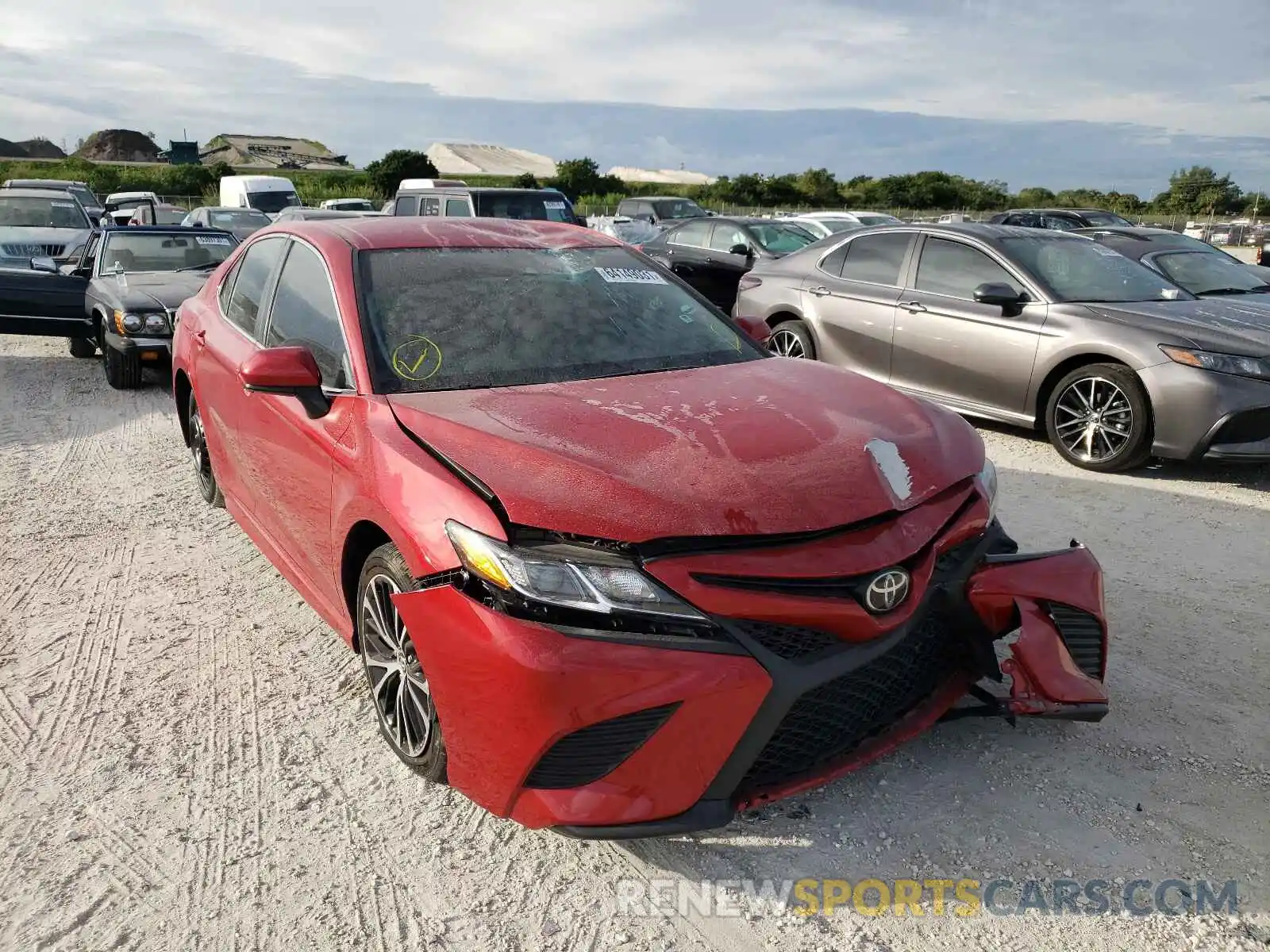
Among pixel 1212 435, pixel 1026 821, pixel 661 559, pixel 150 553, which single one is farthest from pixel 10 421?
pixel 1212 435

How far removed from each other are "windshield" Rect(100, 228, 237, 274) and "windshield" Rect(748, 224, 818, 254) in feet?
23.0

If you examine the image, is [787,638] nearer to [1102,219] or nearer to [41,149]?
[1102,219]

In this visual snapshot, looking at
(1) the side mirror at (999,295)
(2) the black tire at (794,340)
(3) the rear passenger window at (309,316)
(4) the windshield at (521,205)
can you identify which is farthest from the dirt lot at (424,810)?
(4) the windshield at (521,205)

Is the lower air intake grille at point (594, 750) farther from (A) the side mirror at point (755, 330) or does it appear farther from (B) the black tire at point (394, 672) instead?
(A) the side mirror at point (755, 330)

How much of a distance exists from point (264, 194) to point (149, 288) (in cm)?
2007

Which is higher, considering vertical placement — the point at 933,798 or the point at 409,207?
the point at 409,207

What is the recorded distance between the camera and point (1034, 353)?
6547 millimetres

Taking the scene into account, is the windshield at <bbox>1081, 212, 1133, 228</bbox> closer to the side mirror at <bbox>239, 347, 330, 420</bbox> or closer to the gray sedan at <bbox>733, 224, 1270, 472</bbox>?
the gray sedan at <bbox>733, 224, 1270, 472</bbox>

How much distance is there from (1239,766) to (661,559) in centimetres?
208

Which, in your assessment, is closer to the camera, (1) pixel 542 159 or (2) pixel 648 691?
(2) pixel 648 691

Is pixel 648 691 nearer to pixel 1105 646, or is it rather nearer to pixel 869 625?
pixel 869 625

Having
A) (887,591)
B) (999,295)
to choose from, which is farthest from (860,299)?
(887,591)

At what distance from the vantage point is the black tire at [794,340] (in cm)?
799

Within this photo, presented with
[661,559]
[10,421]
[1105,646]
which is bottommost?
[10,421]
